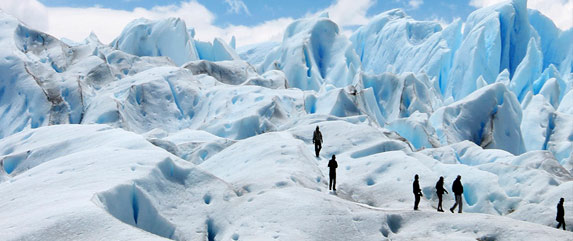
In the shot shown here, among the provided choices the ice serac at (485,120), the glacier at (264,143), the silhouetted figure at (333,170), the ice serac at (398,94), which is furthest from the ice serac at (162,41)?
the silhouetted figure at (333,170)

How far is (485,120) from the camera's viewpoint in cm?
3391

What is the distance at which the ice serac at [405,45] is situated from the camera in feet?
206

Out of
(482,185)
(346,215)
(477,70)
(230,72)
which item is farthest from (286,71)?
(346,215)

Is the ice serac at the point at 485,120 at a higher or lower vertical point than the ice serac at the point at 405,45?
higher

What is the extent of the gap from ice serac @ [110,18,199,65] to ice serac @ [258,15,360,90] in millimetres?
10463

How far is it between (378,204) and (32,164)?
11474 mm

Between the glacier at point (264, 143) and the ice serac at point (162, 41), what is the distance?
153 millimetres

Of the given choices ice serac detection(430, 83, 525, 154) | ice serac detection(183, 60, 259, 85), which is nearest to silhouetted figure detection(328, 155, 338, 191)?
ice serac detection(430, 83, 525, 154)

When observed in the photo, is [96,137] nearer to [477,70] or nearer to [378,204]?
[378,204]

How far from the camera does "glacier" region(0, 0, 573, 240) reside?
35.9 ft

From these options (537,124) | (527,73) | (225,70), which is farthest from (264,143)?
(527,73)

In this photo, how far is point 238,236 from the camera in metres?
10.6

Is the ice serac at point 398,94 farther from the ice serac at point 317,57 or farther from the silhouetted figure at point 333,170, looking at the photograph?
the silhouetted figure at point 333,170

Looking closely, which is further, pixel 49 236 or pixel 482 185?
pixel 482 185
